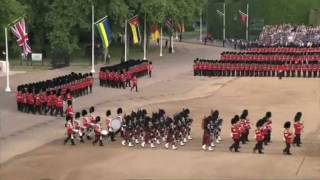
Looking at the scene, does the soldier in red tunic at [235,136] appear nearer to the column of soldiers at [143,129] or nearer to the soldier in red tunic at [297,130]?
the column of soldiers at [143,129]

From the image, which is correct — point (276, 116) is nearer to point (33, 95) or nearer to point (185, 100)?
point (185, 100)

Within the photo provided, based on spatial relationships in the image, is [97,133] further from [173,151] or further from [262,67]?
[262,67]

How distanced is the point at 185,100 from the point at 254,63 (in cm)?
1271

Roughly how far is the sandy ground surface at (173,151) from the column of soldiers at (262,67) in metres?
4.07

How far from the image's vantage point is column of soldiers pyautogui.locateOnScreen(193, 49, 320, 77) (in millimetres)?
45469

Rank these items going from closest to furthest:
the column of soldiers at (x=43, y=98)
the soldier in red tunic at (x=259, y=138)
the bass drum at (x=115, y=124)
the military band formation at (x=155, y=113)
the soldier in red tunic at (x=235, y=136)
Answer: the soldier in red tunic at (x=259, y=138) → the soldier in red tunic at (x=235, y=136) → the military band formation at (x=155, y=113) → the bass drum at (x=115, y=124) → the column of soldiers at (x=43, y=98)

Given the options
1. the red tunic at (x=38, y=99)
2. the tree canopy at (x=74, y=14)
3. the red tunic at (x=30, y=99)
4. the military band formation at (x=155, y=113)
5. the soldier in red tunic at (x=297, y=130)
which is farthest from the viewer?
the tree canopy at (x=74, y=14)

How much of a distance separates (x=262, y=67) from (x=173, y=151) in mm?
24962

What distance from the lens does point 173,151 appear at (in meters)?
22.1

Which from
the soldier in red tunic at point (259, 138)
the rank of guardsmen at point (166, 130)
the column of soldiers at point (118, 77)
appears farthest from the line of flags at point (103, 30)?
the soldier in red tunic at point (259, 138)

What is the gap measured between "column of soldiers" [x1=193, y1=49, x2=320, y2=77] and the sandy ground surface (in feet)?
13.3

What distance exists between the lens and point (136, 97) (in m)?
35.9

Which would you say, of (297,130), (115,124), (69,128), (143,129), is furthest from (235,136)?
(69,128)

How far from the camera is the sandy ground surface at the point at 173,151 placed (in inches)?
761
